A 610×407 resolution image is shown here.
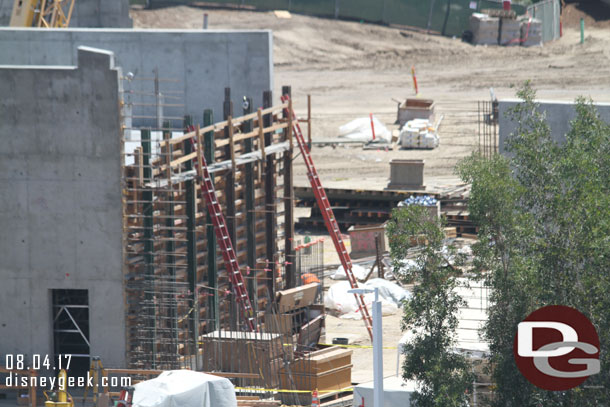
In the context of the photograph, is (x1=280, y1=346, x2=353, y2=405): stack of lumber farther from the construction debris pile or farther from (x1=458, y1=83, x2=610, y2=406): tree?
the construction debris pile

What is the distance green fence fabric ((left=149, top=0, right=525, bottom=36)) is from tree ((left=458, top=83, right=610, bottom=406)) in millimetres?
52839

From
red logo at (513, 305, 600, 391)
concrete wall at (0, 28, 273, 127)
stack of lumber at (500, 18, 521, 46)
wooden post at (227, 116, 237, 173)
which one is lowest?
red logo at (513, 305, 600, 391)

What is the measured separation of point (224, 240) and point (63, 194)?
350cm

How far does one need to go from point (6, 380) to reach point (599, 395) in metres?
11.8

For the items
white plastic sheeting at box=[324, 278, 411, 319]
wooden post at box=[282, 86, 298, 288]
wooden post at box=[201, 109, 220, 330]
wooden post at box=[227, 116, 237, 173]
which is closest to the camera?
wooden post at box=[201, 109, 220, 330]

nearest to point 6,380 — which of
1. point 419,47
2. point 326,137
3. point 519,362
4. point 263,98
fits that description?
point 263,98

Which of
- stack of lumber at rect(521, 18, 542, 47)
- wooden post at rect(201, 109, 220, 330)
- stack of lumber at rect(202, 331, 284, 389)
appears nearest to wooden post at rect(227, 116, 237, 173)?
wooden post at rect(201, 109, 220, 330)

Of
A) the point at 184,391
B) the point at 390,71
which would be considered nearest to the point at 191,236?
the point at 184,391

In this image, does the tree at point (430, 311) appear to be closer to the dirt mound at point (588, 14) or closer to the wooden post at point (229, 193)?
the wooden post at point (229, 193)

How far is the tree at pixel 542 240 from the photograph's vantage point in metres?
14.9

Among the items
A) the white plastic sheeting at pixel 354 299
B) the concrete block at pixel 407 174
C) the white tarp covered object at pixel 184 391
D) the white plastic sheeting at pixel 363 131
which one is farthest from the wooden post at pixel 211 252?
the white plastic sheeting at pixel 363 131

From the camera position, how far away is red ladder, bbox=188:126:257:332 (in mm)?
23062

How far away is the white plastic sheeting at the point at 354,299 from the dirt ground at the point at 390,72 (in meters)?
10.8

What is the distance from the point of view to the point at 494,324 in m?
15.7
